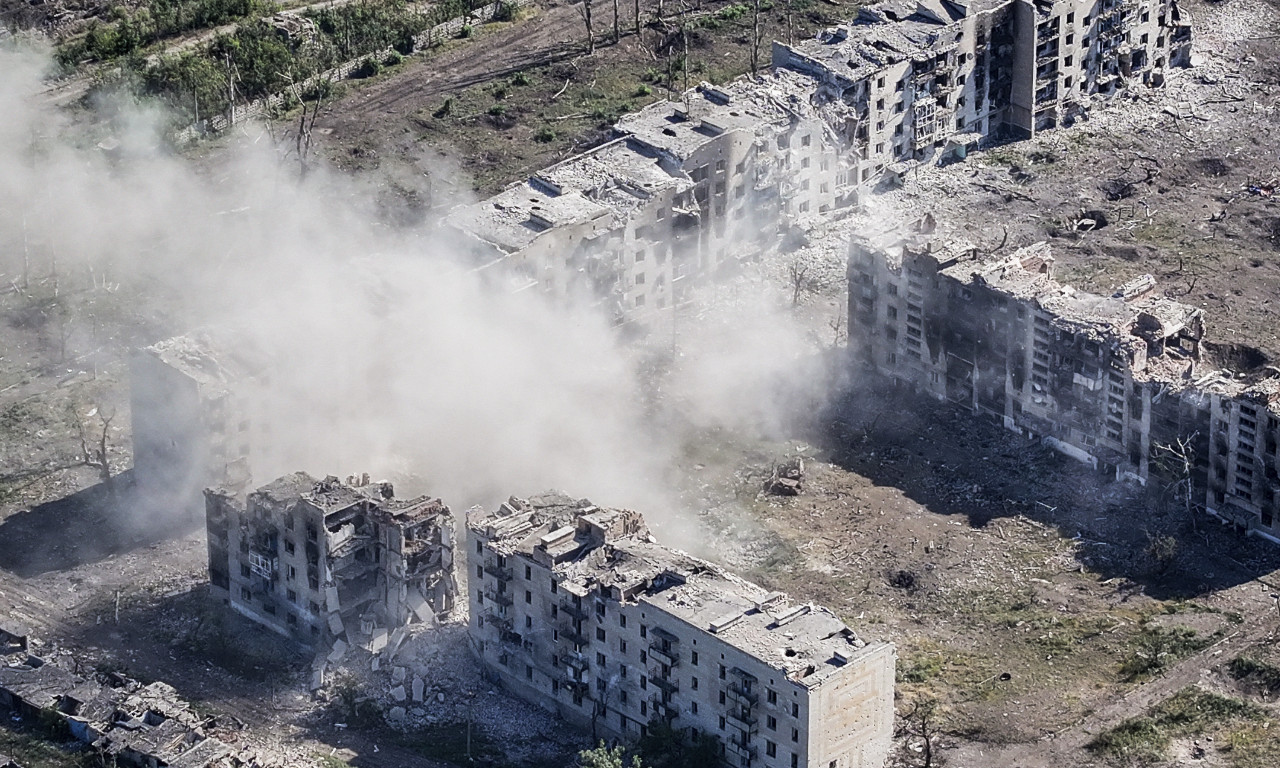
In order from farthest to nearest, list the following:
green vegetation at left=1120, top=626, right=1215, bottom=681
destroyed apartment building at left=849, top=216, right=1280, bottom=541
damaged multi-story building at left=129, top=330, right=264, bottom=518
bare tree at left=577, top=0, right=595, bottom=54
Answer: bare tree at left=577, top=0, right=595, bottom=54
damaged multi-story building at left=129, top=330, right=264, bottom=518
destroyed apartment building at left=849, top=216, right=1280, bottom=541
green vegetation at left=1120, top=626, right=1215, bottom=681

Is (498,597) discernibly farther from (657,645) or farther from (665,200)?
(665,200)

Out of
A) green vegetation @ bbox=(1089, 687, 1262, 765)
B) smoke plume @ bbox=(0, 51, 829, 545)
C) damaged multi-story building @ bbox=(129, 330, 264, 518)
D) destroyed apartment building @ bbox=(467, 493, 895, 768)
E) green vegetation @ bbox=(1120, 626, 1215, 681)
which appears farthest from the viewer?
smoke plume @ bbox=(0, 51, 829, 545)

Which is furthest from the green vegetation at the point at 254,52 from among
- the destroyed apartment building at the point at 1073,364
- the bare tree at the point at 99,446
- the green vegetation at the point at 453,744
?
the green vegetation at the point at 453,744

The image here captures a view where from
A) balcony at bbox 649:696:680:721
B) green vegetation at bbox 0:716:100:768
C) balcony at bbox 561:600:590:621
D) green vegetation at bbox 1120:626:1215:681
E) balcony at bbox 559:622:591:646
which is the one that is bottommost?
green vegetation at bbox 1120:626:1215:681

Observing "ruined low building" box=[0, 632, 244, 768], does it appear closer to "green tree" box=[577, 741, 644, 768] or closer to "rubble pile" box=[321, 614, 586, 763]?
"rubble pile" box=[321, 614, 586, 763]

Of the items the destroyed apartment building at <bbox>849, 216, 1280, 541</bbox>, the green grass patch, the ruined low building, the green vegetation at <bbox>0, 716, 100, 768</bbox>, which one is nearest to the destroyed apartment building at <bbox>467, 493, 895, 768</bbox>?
the ruined low building

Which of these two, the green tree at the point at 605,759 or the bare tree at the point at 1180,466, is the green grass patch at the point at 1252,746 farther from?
the green tree at the point at 605,759

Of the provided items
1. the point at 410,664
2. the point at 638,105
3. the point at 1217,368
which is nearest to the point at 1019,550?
the point at 1217,368
